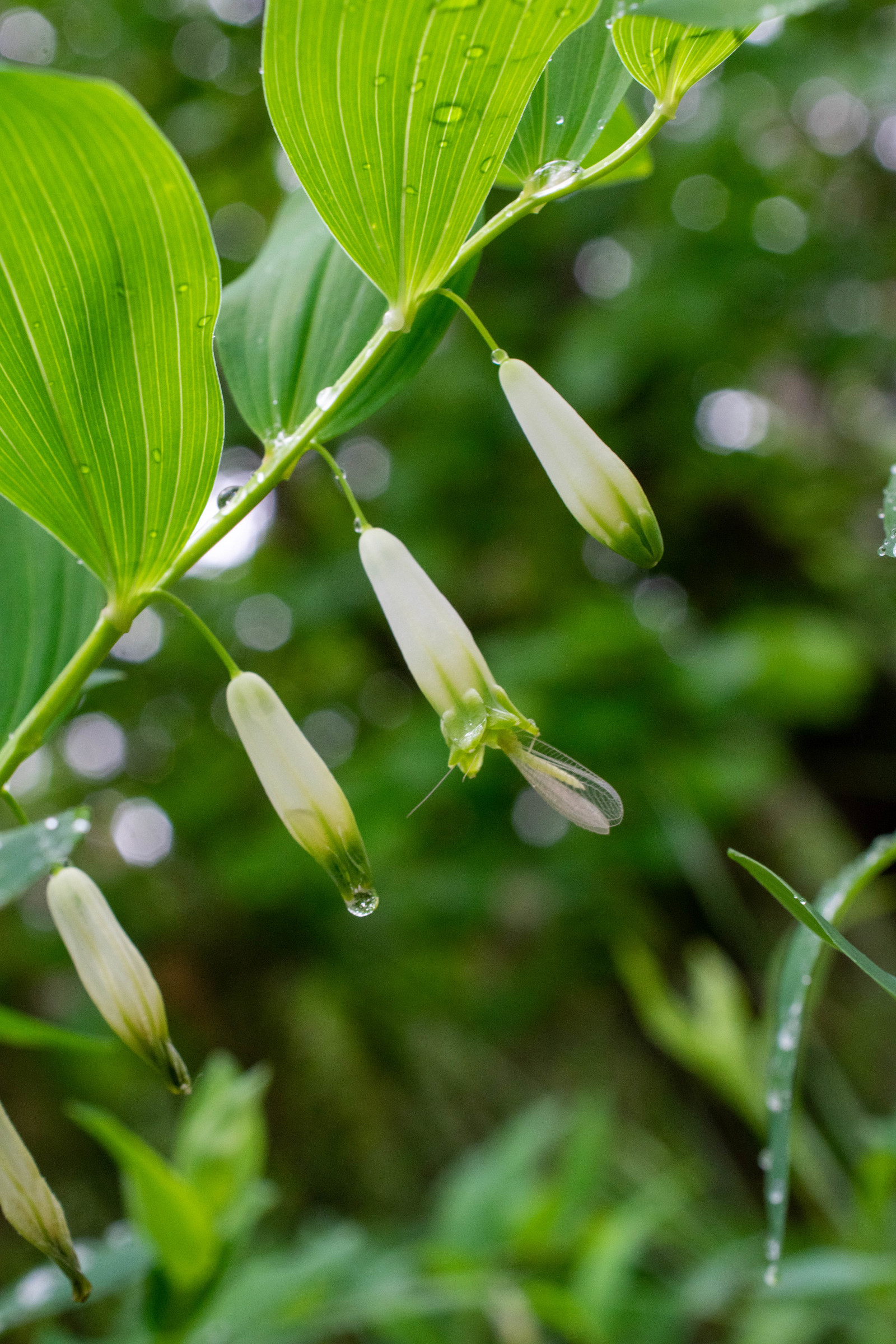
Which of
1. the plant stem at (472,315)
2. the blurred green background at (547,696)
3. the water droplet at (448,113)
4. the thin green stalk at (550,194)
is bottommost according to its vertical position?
the blurred green background at (547,696)

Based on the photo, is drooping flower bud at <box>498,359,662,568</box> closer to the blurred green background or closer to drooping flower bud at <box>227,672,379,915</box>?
drooping flower bud at <box>227,672,379,915</box>

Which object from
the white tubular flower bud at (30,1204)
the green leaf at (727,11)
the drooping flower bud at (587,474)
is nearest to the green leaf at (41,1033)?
the white tubular flower bud at (30,1204)

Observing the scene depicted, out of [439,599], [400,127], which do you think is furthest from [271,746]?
[400,127]

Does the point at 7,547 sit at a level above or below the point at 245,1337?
above

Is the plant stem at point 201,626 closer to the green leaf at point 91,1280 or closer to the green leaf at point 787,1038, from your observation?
the green leaf at point 787,1038

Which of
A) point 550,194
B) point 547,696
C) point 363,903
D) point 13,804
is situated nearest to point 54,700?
point 13,804

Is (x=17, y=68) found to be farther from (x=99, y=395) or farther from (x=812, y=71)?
(x=812, y=71)
